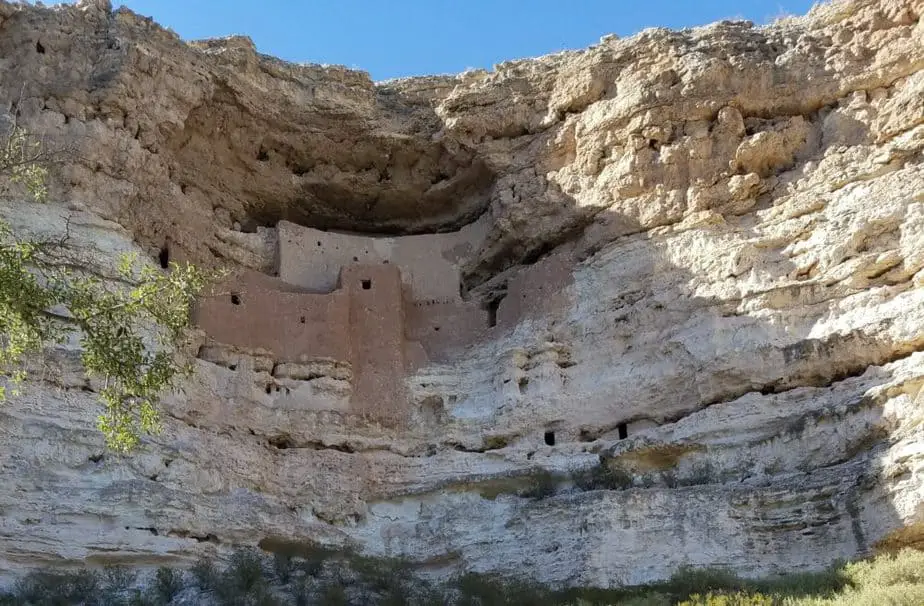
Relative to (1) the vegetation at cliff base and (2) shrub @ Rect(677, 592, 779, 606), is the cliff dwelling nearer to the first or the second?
(1) the vegetation at cliff base

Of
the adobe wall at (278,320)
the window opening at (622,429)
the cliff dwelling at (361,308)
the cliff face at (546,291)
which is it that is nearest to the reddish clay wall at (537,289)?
the cliff face at (546,291)

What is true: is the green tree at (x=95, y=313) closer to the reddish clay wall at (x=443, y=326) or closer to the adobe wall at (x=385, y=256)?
the reddish clay wall at (x=443, y=326)

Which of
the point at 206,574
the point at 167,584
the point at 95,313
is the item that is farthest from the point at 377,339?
the point at 95,313

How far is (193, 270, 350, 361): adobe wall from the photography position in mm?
17922

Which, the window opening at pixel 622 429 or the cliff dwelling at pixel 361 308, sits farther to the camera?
the cliff dwelling at pixel 361 308

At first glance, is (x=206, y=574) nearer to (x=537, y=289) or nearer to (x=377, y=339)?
(x=377, y=339)

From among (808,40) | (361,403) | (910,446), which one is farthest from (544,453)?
(808,40)

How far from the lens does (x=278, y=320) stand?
1842cm

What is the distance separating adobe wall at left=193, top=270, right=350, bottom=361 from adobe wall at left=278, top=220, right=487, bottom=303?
1175mm

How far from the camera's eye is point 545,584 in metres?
13.8

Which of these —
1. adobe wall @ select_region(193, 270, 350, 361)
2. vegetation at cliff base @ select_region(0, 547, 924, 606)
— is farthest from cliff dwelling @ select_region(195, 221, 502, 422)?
vegetation at cliff base @ select_region(0, 547, 924, 606)

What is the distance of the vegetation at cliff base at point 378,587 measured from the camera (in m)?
11.6

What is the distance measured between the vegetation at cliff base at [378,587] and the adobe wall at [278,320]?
4.09 meters

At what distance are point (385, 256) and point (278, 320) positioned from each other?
9.97 ft
